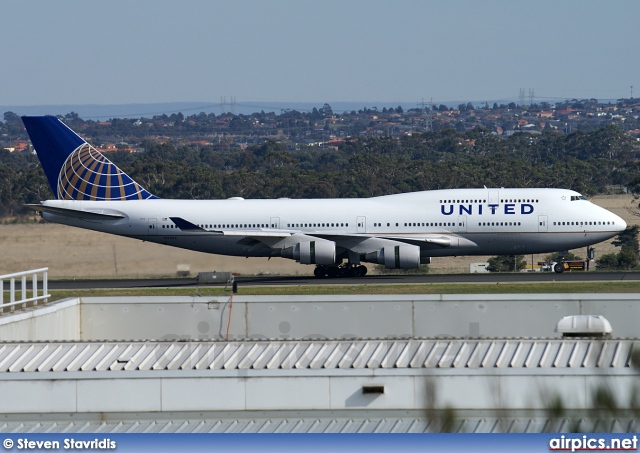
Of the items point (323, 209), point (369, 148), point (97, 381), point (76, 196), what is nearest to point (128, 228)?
point (76, 196)

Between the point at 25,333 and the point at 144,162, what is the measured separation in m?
96.5

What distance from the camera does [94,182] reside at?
52031 millimetres

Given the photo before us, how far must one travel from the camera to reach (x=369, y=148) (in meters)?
193

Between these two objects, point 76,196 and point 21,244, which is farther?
point 21,244

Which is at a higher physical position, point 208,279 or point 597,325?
point 597,325

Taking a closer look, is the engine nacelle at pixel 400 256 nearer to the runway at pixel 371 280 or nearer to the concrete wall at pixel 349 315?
the runway at pixel 371 280

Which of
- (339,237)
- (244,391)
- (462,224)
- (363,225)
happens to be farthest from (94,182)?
(244,391)

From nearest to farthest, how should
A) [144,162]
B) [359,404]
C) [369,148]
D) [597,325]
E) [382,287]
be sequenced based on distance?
[359,404], [597,325], [382,287], [144,162], [369,148]

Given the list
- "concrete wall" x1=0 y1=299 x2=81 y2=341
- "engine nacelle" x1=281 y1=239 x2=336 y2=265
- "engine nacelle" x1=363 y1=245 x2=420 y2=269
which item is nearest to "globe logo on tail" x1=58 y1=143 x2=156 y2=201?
"engine nacelle" x1=281 y1=239 x2=336 y2=265

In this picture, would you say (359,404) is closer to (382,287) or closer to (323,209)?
(382,287)

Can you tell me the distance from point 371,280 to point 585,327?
2525 cm

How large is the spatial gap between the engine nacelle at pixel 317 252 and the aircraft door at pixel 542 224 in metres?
9.39

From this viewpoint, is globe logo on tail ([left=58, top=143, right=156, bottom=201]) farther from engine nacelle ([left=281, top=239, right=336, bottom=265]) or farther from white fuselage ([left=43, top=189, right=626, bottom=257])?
engine nacelle ([left=281, top=239, right=336, bottom=265])

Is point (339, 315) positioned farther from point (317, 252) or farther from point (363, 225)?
point (363, 225)
